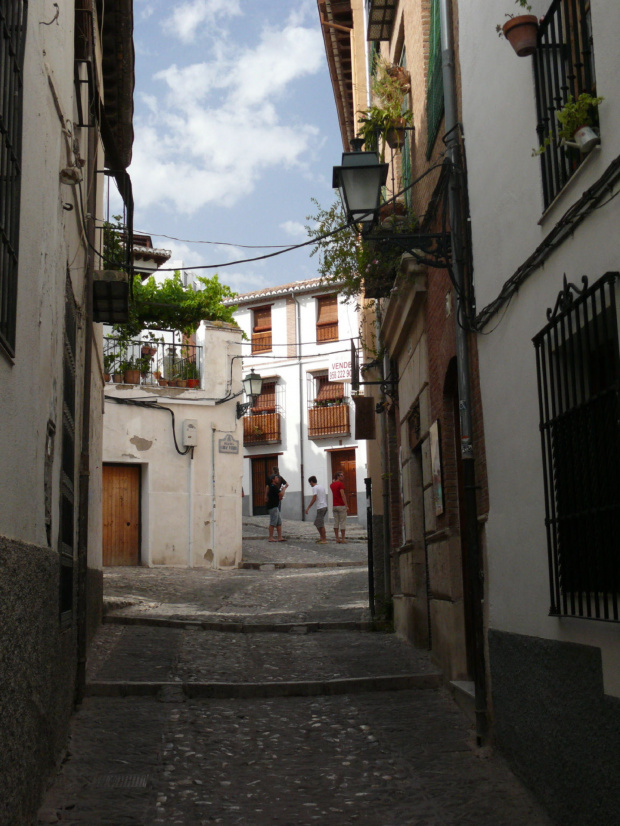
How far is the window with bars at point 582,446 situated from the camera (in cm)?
398

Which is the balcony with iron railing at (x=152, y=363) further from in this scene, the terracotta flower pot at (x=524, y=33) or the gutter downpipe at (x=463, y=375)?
the terracotta flower pot at (x=524, y=33)

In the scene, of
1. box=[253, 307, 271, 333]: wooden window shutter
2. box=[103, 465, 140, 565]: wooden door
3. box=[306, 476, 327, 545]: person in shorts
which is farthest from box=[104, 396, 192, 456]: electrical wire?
box=[253, 307, 271, 333]: wooden window shutter

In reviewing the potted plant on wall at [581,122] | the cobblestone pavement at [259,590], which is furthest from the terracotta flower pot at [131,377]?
the potted plant on wall at [581,122]

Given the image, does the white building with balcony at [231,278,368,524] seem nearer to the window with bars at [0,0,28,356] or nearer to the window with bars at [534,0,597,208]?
the window with bars at [534,0,597,208]

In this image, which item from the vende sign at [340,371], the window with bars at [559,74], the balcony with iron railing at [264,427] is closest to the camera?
the window with bars at [559,74]

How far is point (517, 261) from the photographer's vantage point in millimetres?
5551

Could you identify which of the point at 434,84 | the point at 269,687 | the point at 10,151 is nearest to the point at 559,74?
the point at 10,151

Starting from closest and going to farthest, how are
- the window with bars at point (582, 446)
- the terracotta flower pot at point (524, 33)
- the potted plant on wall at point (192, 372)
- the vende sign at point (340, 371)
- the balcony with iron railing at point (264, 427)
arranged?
the window with bars at point (582, 446) < the terracotta flower pot at point (524, 33) < the potted plant on wall at point (192, 372) < the vende sign at point (340, 371) < the balcony with iron railing at point (264, 427)

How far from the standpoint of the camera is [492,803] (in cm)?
512

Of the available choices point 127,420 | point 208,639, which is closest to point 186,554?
point 127,420

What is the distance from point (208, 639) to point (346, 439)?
1021 inches

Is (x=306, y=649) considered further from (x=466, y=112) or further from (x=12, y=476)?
(x=12, y=476)

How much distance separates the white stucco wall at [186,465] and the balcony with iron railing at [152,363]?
12.6 inches

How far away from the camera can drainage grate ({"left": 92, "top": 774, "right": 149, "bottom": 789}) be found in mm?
5348
